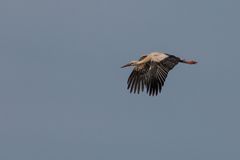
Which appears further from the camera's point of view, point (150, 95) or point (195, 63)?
point (195, 63)

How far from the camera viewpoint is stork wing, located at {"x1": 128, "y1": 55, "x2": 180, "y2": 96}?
262 feet

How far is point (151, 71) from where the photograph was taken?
80500mm

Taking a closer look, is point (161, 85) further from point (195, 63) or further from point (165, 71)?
point (195, 63)

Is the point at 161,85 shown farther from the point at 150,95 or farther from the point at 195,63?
the point at 195,63

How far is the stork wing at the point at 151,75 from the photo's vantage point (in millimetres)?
79875

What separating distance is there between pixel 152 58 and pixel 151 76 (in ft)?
2.63

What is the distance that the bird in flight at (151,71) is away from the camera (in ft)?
262

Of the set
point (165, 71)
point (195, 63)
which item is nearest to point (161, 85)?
point (165, 71)

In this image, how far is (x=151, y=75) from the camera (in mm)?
80562

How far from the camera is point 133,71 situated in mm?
81750

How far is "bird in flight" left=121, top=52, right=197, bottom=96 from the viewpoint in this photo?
79875mm

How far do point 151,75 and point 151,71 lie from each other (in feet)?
0.62

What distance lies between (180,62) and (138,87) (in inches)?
87.4

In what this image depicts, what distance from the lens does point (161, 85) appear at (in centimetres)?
7981
